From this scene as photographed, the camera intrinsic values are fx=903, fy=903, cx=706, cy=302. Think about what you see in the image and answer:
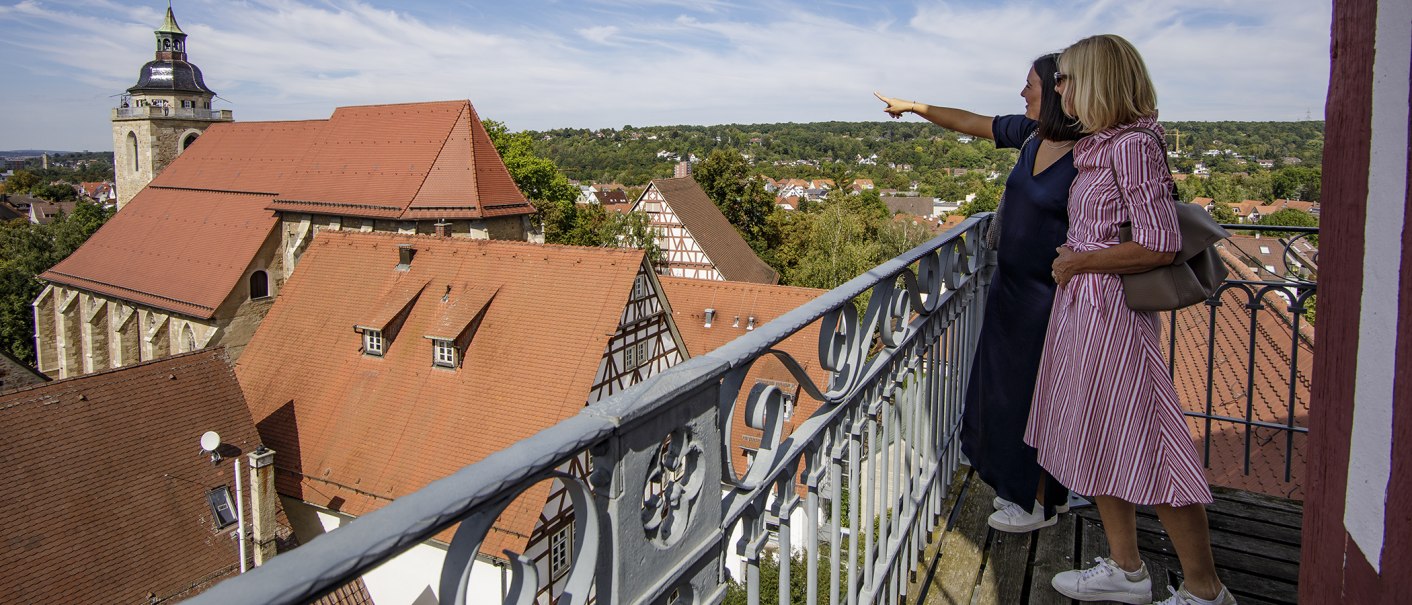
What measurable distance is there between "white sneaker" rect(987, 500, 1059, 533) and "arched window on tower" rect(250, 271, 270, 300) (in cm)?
2877

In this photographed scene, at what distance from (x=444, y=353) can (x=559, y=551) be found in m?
4.17

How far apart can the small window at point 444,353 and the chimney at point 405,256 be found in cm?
267

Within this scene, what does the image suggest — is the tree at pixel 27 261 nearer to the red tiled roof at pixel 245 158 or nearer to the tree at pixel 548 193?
the red tiled roof at pixel 245 158

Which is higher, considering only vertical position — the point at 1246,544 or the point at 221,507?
the point at 1246,544

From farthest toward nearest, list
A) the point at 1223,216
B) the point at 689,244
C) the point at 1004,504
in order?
the point at 689,244 < the point at 1223,216 < the point at 1004,504

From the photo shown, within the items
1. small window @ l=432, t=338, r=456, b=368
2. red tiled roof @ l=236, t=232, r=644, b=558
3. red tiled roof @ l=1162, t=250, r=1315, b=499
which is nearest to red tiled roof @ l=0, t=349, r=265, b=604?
red tiled roof @ l=236, t=232, r=644, b=558

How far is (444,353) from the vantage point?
47.2 ft

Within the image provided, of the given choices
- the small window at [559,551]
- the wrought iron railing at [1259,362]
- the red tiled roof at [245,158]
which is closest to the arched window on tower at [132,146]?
the red tiled roof at [245,158]

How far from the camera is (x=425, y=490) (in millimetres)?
940

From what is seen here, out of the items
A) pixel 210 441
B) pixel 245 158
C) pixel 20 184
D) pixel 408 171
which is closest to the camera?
pixel 210 441

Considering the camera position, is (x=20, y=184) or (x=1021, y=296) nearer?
(x=1021, y=296)

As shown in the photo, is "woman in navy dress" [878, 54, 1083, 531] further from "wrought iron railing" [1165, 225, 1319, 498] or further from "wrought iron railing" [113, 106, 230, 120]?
"wrought iron railing" [113, 106, 230, 120]

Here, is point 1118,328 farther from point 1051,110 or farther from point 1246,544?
point 1246,544

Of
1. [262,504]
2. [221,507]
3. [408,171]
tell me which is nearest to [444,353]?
[262,504]
